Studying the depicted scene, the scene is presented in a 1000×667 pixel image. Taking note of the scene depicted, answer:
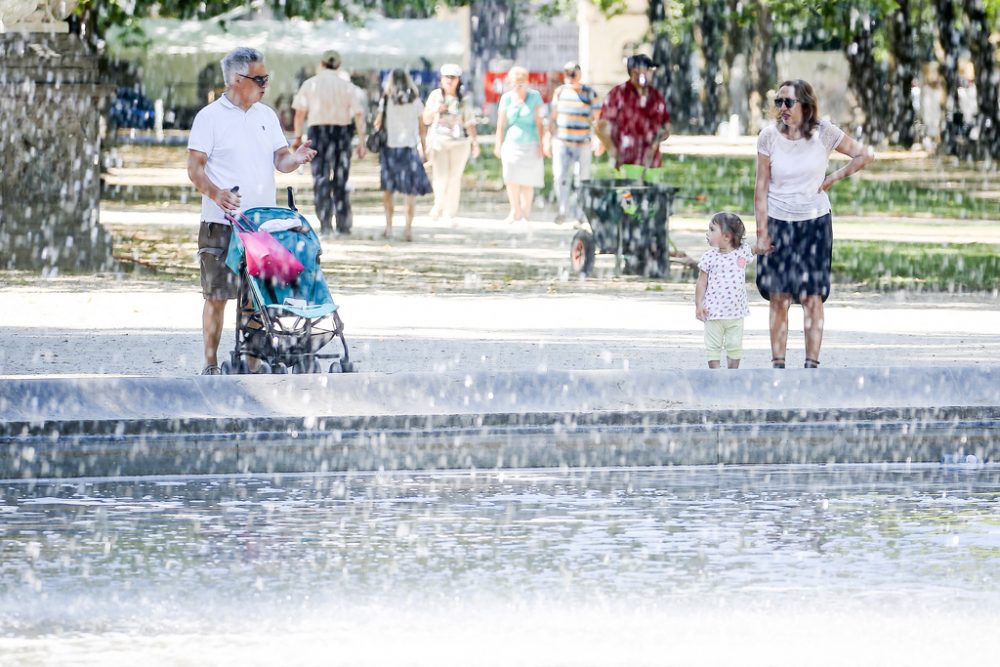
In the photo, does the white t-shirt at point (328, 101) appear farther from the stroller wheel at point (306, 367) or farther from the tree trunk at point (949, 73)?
the tree trunk at point (949, 73)

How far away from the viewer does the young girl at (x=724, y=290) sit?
11195mm

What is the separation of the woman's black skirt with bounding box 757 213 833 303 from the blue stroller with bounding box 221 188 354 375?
2.16 m

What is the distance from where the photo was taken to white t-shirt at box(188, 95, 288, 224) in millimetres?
10984

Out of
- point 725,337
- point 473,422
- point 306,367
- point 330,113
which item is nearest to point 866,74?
point 330,113

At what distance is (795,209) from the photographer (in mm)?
11422

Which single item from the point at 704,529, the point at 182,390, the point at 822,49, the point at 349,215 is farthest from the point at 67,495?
the point at 822,49

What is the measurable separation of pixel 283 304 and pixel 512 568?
3586 mm

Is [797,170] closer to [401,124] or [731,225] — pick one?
[731,225]

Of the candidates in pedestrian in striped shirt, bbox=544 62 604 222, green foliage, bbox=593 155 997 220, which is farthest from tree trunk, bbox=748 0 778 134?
pedestrian in striped shirt, bbox=544 62 604 222

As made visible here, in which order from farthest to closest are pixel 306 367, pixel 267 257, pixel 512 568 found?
1. pixel 306 367
2. pixel 267 257
3. pixel 512 568

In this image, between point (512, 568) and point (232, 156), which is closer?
point (512, 568)

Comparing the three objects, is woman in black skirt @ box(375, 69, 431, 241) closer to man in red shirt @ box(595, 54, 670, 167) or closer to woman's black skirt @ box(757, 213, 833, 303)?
man in red shirt @ box(595, 54, 670, 167)

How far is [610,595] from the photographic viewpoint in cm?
692

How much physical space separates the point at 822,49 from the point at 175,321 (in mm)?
72046
